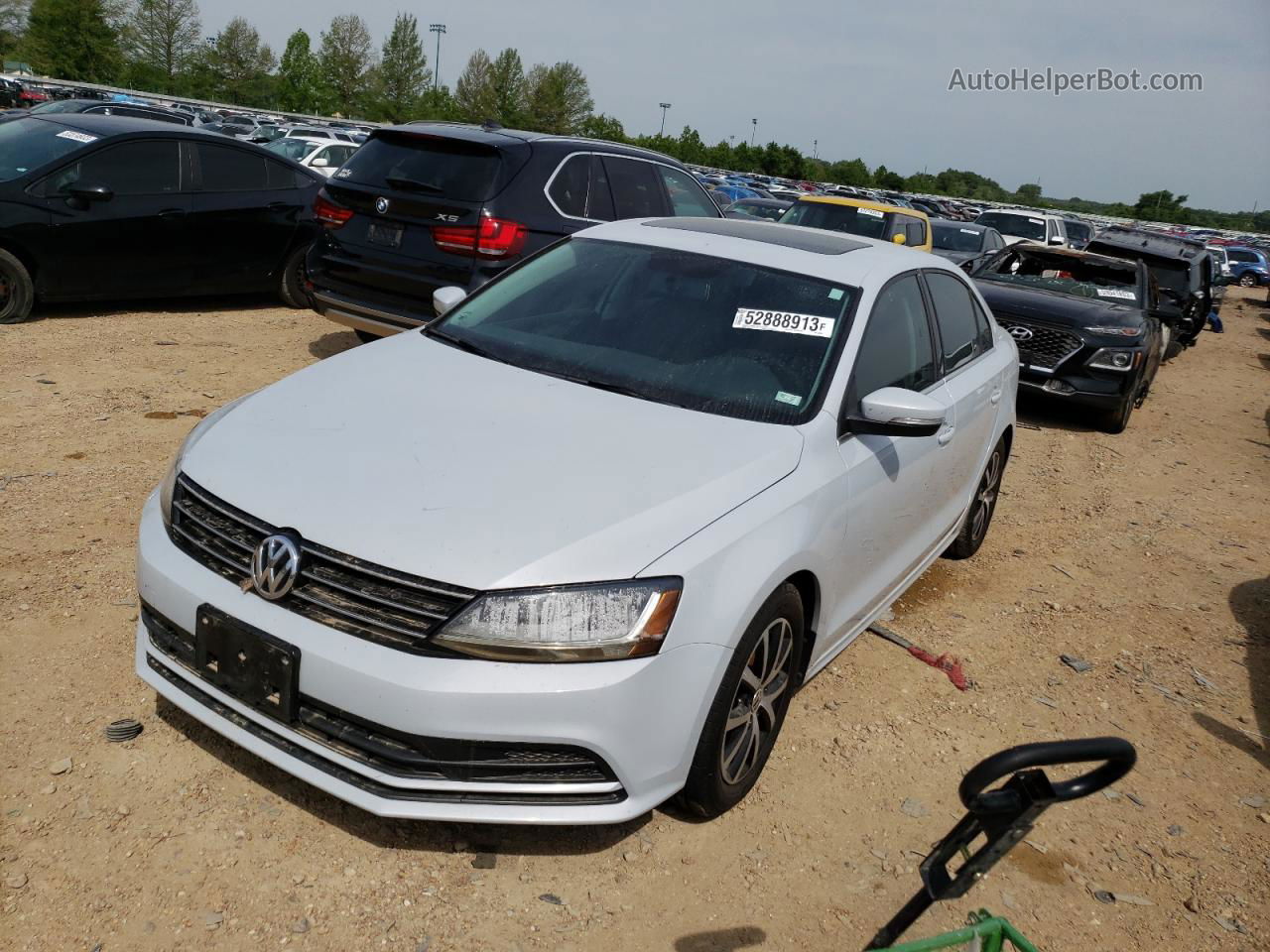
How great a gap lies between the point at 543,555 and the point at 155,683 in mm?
1295

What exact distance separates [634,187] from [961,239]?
9.50 metres

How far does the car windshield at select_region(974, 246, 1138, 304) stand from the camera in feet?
33.9

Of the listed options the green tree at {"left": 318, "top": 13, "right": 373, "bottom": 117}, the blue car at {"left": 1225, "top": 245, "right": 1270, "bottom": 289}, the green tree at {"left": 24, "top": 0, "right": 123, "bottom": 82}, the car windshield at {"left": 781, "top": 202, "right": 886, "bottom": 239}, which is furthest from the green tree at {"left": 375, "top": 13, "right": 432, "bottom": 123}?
the car windshield at {"left": 781, "top": 202, "right": 886, "bottom": 239}

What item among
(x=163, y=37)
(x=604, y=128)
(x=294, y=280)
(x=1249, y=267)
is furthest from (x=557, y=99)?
(x=294, y=280)

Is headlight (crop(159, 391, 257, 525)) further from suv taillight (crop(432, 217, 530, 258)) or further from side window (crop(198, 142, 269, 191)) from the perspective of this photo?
side window (crop(198, 142, 269, 191))

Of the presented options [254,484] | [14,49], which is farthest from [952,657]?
[14,49]

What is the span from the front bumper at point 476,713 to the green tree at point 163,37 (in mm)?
83525

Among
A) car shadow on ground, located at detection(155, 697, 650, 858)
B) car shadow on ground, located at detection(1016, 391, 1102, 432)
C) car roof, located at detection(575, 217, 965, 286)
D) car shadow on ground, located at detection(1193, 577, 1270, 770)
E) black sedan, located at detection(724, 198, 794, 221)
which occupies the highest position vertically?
car roof, located at detection(575, 217, 965, 286)

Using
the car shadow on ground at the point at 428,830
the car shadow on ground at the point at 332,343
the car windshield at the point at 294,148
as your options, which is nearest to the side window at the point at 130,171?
the car shadow on ground at the point at 332,343

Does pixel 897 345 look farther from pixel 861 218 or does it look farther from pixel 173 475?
pixel 861 218

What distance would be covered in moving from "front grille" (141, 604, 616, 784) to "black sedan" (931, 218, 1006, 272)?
13870mm

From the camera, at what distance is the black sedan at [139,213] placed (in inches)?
308

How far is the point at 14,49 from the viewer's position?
251ft

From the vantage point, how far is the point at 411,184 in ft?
23.3
